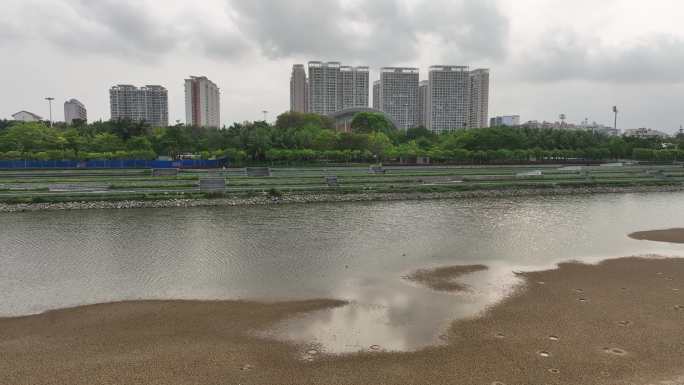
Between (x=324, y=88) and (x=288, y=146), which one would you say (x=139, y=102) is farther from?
Answer: (x=288, y=146)

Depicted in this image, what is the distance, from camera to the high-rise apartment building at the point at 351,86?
15712 centimetres

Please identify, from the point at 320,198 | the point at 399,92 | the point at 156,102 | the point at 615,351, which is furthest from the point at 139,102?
the point at 615,351

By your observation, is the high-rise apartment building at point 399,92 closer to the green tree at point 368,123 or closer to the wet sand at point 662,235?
the green tree at point 368,123

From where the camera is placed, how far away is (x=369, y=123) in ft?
325

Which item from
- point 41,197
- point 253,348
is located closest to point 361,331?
point 253,348

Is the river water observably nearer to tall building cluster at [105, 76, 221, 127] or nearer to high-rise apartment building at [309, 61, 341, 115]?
high-rise apartment building at [309, 61, 341, 115]

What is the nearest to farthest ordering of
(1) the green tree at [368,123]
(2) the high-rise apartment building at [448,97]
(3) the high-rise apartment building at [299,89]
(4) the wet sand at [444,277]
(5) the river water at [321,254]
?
(5) the river water at [321,254]
(4) the wet sand at [444,277]
(1) the green tree at [368,123]
(2) the high-rise apartment building at [448,97]
(3) the high-rise apartment building at [299,89]

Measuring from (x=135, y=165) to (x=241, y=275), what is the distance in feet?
165

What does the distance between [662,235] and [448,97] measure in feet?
466

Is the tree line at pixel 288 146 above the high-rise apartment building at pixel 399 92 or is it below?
below

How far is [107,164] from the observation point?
200ft

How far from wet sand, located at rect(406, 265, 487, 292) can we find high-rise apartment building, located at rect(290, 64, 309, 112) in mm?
146632

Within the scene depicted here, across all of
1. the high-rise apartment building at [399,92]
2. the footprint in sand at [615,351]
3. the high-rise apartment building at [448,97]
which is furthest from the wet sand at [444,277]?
the high-rise apartment building at [399,92]

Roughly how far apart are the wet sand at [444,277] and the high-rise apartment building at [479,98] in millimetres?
153557
